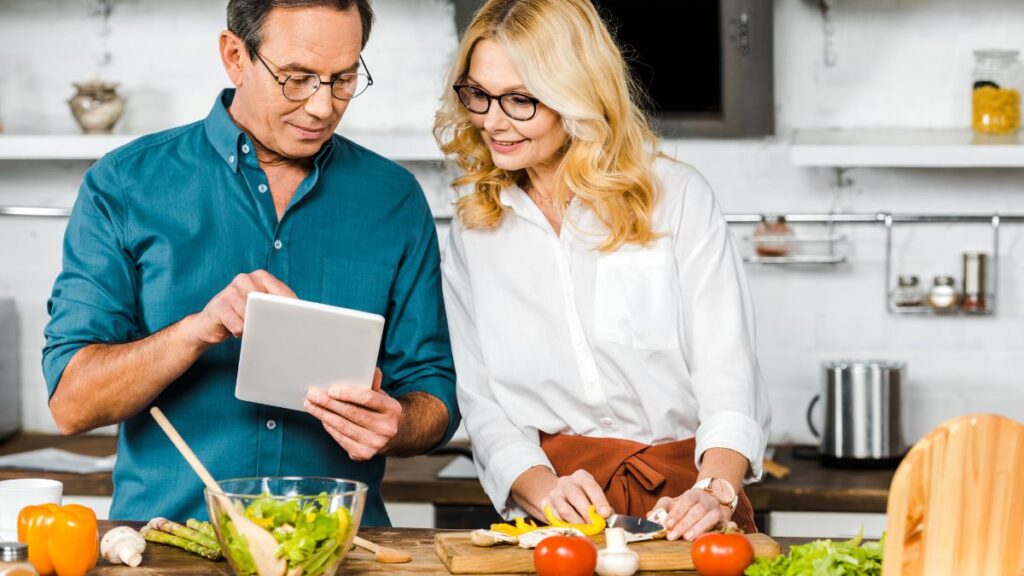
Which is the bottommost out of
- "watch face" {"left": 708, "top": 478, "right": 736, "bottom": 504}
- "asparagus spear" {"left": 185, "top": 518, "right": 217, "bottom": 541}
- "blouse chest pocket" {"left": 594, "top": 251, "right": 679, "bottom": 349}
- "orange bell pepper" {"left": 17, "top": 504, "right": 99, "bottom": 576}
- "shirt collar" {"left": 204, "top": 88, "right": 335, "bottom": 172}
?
"watch face" {"left": 708, "top": 478, "right": 736, "bottom": 504}

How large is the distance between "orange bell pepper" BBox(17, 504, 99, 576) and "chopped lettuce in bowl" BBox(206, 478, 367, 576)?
0.17 metres

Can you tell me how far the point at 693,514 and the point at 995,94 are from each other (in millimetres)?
Result: 1965

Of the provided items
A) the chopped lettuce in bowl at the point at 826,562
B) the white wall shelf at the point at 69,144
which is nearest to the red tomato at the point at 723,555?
the chopped lettuce in bowl at the point at 826,562

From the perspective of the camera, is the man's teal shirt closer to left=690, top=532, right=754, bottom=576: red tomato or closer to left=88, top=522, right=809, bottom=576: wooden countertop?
left=88, top=522, right=809, bottom=576: wooden countertop

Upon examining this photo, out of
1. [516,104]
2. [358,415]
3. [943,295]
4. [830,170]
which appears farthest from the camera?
[830,170]

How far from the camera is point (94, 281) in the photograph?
193 cm

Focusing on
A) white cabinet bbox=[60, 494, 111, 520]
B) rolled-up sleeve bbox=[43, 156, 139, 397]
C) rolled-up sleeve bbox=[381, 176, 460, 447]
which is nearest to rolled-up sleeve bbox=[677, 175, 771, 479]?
rolled-up sleeve bbox=[381, 176, 460, 447]

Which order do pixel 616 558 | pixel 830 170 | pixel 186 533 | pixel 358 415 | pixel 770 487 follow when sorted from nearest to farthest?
pixel 616 558
pixel 186 533
pixel 358 415
pixel 770 487
pixel 830 170

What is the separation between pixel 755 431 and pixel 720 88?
153cm

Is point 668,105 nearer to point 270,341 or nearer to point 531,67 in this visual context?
point 531,67

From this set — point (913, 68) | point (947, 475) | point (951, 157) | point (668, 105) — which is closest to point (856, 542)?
point (947, 475)

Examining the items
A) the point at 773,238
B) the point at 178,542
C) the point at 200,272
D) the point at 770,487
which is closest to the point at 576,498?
the point at 178,542

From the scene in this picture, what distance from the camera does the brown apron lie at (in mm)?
2027

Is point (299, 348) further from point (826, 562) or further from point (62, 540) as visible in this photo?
point (826, 562)
